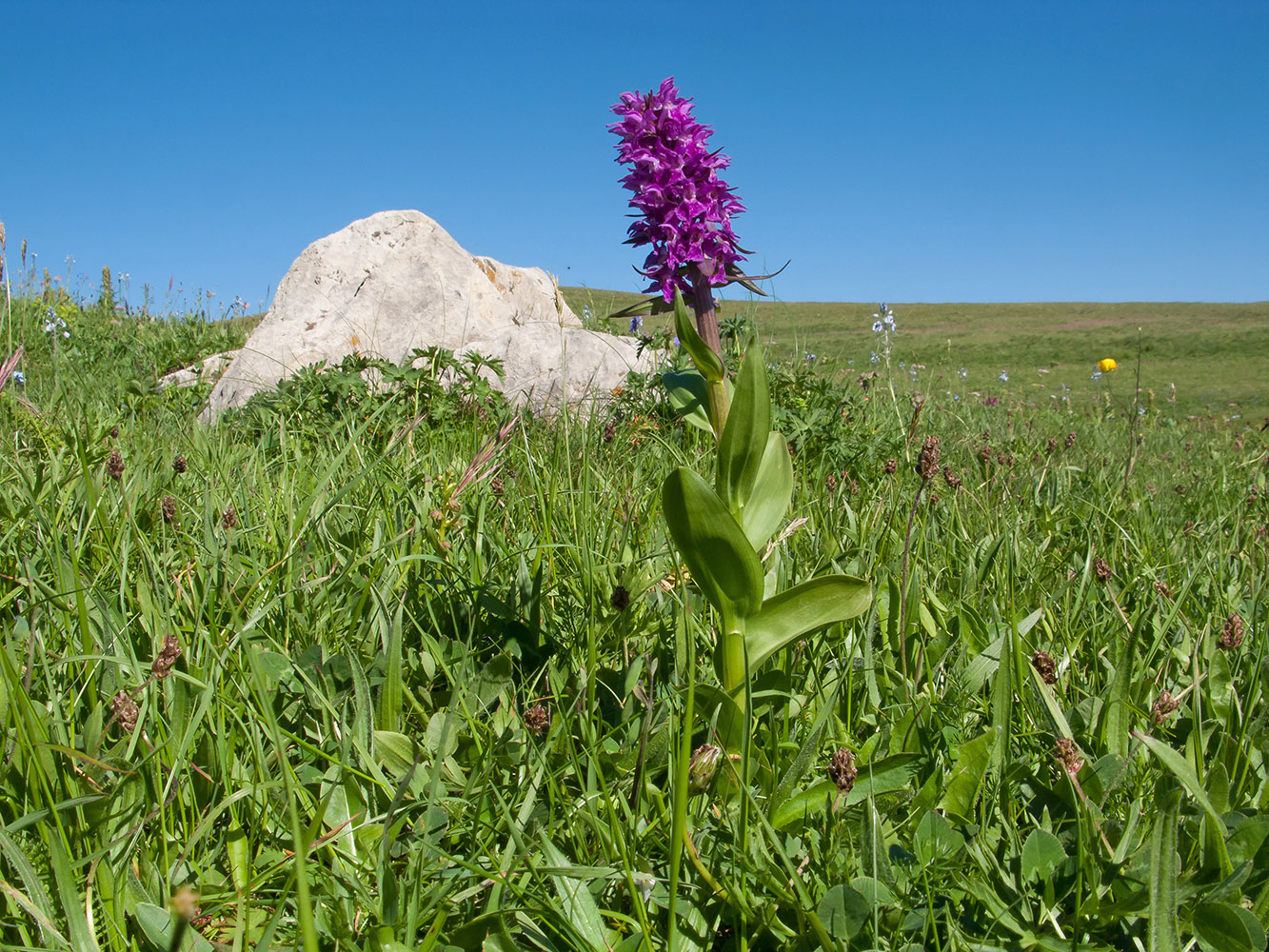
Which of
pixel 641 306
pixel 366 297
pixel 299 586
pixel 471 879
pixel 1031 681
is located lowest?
pixel 471 879

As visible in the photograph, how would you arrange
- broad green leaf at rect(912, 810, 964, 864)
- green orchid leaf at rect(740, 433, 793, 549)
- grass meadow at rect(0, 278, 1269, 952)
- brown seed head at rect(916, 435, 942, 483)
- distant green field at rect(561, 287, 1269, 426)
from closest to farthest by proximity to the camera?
1. grass meadow at rect(0, 278, 1269, 952)
2. broad green leaf at rect(912, 810, 964, 864)
3. green orchid leaf at rect(740, 433, 793, 549)
4. brown seed head at rect(916, 435, 942, 483)
5. distant green field at rect(561, 287, 1269, 426)

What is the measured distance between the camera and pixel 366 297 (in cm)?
592

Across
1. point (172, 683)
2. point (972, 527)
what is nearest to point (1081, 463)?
point (972, 527)

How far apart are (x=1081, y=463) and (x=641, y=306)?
11.5 feet

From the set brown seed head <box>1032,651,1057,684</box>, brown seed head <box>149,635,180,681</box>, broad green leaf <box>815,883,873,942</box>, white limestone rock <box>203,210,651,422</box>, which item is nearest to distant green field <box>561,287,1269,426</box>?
white limestone rock <box>203,210,651,422</box>

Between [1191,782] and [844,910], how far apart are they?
1.62 feet

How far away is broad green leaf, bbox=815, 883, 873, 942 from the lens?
112cm

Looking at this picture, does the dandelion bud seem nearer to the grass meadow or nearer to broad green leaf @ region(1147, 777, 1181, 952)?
the grass meadow

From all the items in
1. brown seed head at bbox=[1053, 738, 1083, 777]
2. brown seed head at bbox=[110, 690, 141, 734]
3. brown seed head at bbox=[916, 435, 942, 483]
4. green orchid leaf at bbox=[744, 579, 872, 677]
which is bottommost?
brown seed head at bbox=[1053, 738, 1083, 777]

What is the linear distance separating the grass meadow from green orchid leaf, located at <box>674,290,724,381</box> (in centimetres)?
38

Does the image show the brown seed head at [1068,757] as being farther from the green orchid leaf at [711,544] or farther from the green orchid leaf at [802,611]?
the green orchid leaf at [711,544]

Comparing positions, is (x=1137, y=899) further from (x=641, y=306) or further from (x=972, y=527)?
(x=972, y=527)

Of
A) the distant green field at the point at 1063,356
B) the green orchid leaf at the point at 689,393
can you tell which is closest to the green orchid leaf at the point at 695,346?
the green orchid leaf at the point at 689,393

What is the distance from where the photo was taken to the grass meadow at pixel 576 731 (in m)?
1.15
